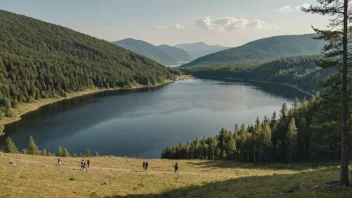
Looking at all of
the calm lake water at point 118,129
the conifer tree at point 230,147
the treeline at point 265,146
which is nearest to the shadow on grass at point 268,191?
the conifer tree at point 230,147

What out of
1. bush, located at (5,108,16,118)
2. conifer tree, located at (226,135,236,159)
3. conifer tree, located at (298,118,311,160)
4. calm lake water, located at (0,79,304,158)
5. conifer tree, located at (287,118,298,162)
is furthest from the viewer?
bush, located at (5,108,16,118)

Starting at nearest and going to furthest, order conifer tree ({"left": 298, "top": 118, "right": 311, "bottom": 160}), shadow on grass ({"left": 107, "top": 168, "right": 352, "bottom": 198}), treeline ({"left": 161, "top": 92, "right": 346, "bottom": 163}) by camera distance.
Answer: shadow on grass ({"left": 107, "top": 168, "right": 352, "bottom": 198}), treeline ({"left": 161, "top": 92, "right": 346, "bottom": 163}), conifer tree ({"left": 298, "top": 118, "right": 311, "bottom": 160})

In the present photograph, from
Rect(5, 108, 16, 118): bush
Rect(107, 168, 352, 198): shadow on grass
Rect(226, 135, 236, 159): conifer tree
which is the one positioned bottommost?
Rect(226, 135, 236, 159): conifer tree

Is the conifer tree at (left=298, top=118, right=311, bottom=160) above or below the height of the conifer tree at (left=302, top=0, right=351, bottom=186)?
below

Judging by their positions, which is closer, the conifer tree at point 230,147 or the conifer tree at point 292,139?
the conifer tree at point 292,139

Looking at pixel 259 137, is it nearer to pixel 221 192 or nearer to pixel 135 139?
pixel 135 139

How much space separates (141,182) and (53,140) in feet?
339

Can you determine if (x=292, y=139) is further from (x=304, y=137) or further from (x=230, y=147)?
(x=230, y=147)

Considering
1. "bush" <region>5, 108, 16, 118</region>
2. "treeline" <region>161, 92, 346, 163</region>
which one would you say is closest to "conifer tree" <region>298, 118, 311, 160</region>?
"treeline" <region>161, 92, 346, 163</region>

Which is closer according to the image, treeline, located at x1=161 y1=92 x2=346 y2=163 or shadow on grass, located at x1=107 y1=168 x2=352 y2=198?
shadow on grass, located at x1=107 y1=168 x2=352 y2=198

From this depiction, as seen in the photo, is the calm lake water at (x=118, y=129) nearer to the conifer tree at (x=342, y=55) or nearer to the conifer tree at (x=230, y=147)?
the conifer tree at (x=230, y=147)

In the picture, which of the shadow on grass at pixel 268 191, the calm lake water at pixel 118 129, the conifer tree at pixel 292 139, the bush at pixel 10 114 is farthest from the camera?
the bush at pixel 10 114

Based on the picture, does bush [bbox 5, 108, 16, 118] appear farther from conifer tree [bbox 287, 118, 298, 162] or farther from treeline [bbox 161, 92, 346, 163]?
conifer tree [bbox 287, 118, 298, 162]

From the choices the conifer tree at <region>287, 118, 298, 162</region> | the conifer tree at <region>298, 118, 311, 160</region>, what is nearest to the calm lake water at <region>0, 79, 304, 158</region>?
the conifer tree at <region>298, 118, 311, 160</region>
